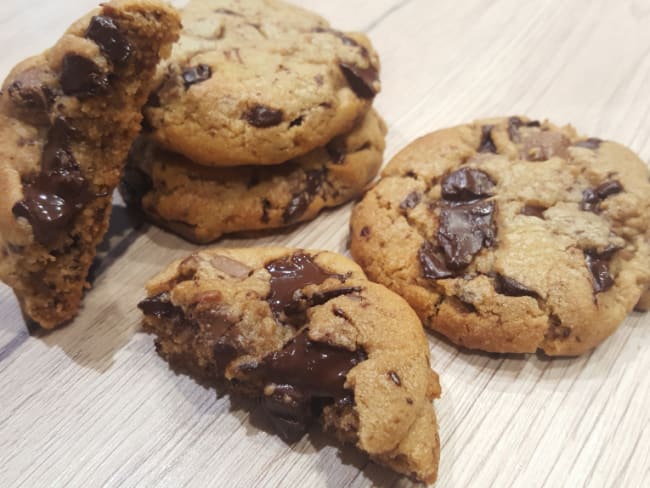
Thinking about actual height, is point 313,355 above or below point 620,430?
above

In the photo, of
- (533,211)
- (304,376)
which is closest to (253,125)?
(304,376)

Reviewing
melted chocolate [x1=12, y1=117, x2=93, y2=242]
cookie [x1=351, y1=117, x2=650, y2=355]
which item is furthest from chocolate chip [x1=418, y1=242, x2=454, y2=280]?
melted chocolate [x1=12, y1=117, x2=93, y2=242]

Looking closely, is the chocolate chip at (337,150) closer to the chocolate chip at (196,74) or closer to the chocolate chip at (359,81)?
the chocolate chip at (359,81)

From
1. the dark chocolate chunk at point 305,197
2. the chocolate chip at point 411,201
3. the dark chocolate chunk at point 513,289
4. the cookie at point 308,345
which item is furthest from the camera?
the dark chocolate chunk at point 305,197

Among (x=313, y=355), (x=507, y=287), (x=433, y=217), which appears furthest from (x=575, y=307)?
(x=313, y=355)

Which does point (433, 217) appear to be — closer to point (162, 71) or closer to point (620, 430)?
point (620, 430)

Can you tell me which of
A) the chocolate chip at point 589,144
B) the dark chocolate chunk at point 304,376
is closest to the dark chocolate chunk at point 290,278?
the dark chocolate chunk at point 304,376
